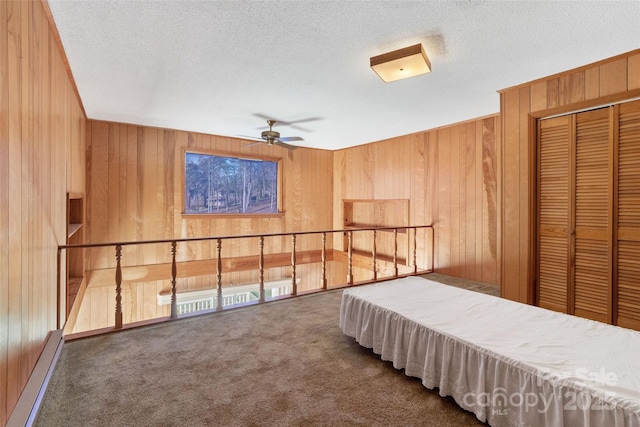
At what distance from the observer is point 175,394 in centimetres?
181

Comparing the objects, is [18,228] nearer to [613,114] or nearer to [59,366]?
[59,366]

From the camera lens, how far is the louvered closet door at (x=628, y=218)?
8.07 feet

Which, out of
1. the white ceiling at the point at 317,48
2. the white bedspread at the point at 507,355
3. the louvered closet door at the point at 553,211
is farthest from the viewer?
the louvered closet door at the point at 553,211

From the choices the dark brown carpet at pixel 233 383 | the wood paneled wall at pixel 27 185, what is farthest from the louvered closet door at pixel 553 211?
the wood paneled wall at pixel 27 185

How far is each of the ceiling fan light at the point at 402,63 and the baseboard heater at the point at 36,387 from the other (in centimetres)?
299

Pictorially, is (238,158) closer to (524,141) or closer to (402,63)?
(402,63)

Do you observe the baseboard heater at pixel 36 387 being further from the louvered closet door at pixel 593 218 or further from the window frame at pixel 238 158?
the louvered closet door at pixel 593 218

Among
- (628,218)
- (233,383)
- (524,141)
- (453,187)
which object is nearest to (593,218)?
(628,218)

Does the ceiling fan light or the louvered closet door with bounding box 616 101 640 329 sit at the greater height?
the ceiling fan light

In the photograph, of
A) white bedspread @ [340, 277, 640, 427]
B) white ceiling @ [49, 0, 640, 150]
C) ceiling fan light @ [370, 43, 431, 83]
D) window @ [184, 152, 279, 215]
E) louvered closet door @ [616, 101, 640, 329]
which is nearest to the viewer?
white bedspread @ [340, 277, 640, 427]

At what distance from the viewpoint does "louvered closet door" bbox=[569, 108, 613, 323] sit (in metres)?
2.61

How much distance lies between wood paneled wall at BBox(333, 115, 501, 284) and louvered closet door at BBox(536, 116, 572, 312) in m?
0.67

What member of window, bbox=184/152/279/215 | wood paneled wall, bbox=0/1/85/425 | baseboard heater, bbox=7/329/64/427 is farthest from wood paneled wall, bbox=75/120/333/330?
baseboard heater, bbox=7/329/64/427

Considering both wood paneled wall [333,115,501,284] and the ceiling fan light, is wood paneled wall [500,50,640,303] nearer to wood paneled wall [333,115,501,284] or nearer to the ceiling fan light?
wood paneled wall [333,115,501,284]
